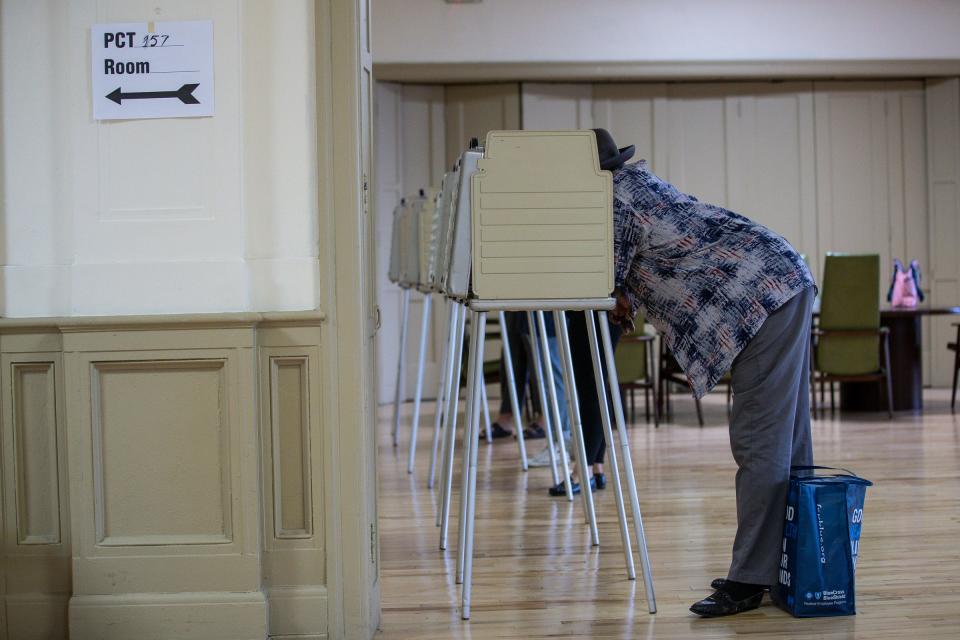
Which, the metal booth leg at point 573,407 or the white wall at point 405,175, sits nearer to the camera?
the metal booth leg at point 573,407

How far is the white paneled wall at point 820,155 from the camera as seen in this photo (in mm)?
9164

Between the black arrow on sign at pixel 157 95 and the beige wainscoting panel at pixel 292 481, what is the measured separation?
0.59m

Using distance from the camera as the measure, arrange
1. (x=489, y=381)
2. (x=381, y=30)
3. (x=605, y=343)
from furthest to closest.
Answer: (x=381, y=30), (x=489, y=381), (x=605, y=343)

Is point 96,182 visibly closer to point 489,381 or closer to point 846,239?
point 489,381

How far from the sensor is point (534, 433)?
21.3 feet

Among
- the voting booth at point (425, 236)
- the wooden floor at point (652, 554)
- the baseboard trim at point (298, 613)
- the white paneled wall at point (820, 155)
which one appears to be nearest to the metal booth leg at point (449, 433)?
the wooden floor at point (652, 554)

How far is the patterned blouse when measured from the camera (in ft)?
9.17

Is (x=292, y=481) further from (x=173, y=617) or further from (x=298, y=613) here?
(x=173, y=617)

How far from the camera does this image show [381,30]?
→ 8.37 m

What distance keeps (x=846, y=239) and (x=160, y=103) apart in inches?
298

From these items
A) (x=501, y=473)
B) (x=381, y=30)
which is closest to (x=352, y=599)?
(x=501, y=473)

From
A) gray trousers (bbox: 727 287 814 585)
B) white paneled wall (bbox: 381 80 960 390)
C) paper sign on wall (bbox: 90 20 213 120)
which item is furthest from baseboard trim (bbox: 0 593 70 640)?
white paneled wall (bbox: 381 80 960 390)

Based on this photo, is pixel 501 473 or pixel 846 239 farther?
pixel 846 239

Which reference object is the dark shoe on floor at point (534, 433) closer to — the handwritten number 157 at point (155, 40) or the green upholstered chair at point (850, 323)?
the green upholstered chair at point (850, 323)
